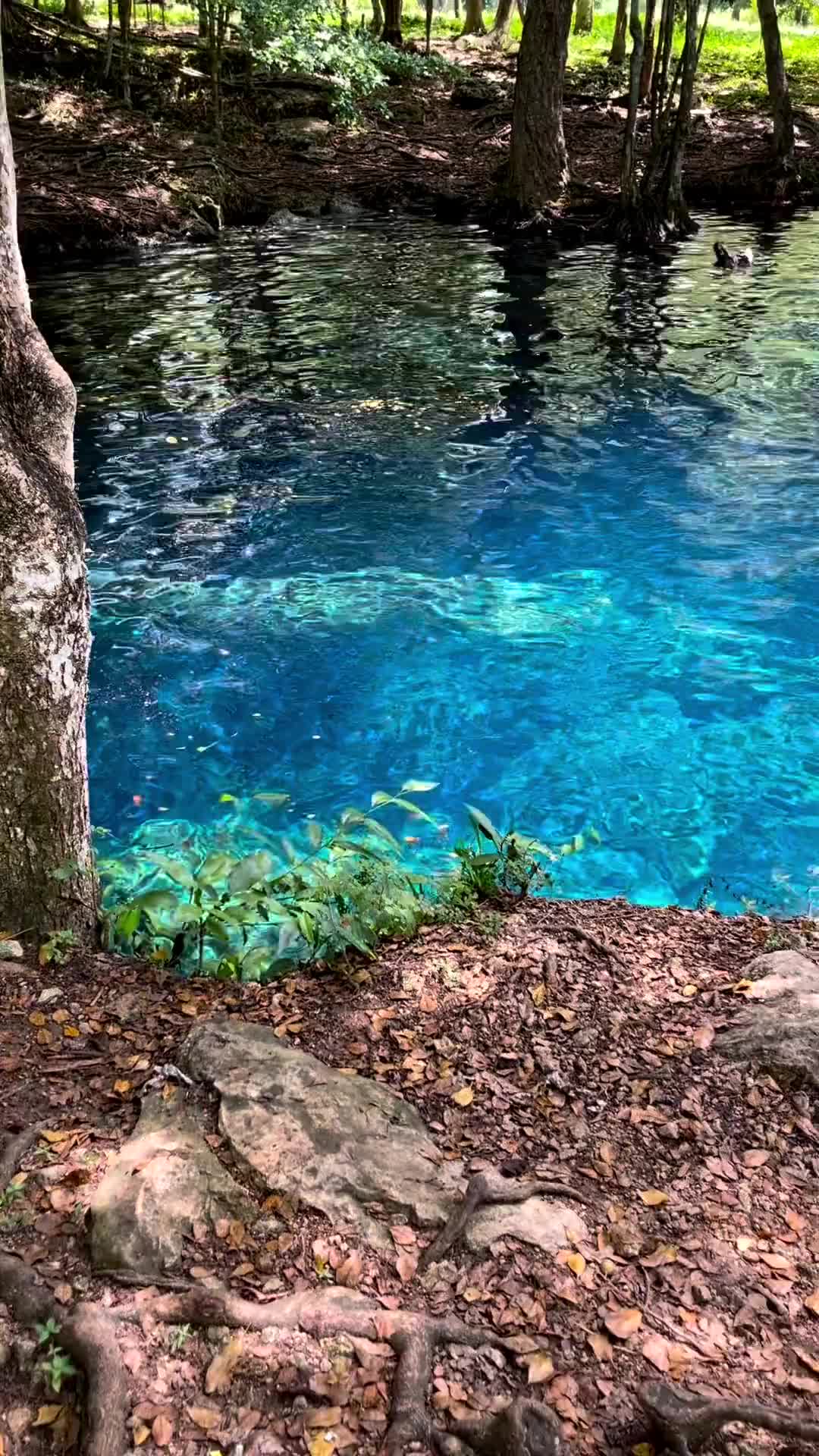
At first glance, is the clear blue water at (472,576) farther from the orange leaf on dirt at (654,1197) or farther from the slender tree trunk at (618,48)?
the slender tree trunk at (618,48)

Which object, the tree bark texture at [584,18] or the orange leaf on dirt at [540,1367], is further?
the tree bark texture at [584,18]

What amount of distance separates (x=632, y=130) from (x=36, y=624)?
20959 mm

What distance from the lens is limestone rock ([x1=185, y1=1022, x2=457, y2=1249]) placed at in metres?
3.05

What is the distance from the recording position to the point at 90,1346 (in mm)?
2508

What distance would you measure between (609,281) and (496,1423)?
1952 centimetres

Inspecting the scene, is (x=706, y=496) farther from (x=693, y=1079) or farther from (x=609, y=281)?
(x=609, y=281)

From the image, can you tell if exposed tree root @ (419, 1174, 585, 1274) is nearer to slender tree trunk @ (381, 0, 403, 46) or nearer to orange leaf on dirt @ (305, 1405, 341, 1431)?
orange leaf on dirt @ (305, 1405, 341, 1431)

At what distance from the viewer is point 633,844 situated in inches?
233

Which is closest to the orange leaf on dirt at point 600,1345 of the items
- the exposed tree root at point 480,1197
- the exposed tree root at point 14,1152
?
the exposed tree root at point 480,1197

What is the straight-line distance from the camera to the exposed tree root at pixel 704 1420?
2.34 m

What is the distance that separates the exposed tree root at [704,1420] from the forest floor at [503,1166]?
0.18 ft

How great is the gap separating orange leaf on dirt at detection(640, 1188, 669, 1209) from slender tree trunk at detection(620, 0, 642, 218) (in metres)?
21.5

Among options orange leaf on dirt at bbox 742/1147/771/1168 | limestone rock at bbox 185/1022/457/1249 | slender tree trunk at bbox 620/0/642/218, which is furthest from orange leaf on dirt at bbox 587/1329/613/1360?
slender tree trunk at bbox 620/0/642/218

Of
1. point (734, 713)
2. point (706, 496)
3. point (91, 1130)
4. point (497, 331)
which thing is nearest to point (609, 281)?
point (497, 331)
